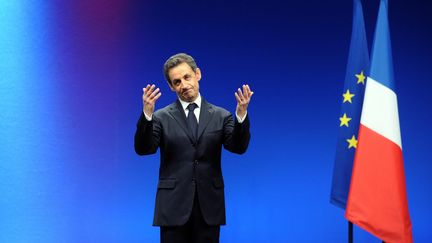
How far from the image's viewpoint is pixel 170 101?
3809mm

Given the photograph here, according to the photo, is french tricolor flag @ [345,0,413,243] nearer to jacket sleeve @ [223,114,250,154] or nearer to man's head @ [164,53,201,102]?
jacket sleeve @ [223,114,250,154]

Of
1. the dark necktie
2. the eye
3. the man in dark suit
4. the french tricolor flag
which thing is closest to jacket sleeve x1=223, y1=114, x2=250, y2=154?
the man in dark suit

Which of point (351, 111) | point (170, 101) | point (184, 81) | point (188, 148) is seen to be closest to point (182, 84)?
point (184, 81)

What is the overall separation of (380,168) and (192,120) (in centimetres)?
94

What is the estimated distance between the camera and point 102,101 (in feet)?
12.3

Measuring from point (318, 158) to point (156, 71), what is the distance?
1266 millimetres

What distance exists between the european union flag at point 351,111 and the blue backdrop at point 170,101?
1.07 m

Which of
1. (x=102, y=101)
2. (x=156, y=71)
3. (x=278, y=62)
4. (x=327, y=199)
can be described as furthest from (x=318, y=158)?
(x=102, y=101)

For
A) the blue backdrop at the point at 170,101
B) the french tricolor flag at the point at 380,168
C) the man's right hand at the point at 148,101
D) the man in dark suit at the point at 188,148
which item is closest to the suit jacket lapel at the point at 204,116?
the man in dark suit at the point at 188,148

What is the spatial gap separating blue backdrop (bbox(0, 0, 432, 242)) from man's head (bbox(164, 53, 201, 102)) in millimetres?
1388

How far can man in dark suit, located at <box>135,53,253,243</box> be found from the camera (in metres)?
2.26

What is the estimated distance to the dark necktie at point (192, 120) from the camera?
2354 mm

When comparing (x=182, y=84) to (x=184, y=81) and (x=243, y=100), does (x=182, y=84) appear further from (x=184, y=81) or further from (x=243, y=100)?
(x=243, y=100)

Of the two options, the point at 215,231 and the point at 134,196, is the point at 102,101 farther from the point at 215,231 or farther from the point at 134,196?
the point at 215,231
